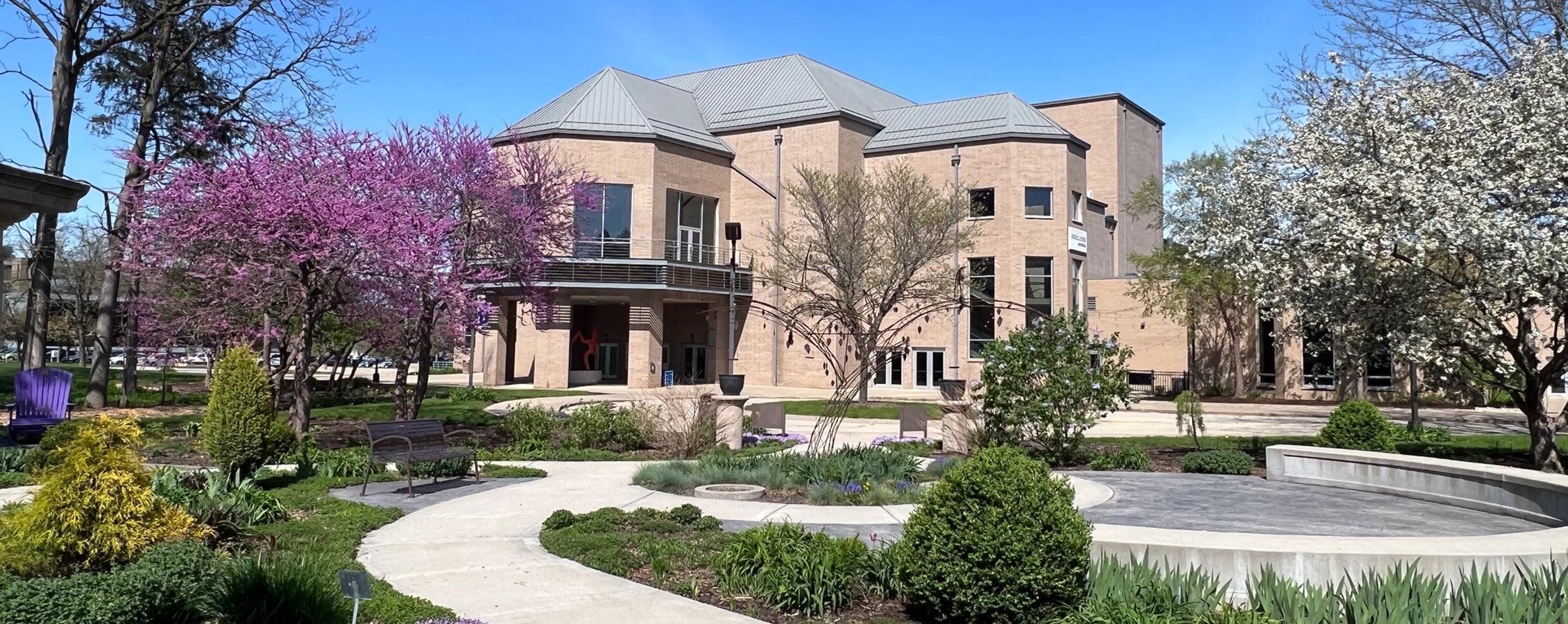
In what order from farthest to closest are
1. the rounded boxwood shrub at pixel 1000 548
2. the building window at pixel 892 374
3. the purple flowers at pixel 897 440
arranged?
the building window at pixel 892 374, the purple flowers at pixel 897 440, the rounded boxwood shrub at pixel 1000 548

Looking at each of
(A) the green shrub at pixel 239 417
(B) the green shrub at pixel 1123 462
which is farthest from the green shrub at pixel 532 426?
(B) the green shrub at pixel 1123 462

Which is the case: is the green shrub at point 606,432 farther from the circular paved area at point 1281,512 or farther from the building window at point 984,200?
the building window at point 984,200

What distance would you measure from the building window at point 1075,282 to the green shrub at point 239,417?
34726 millimetres

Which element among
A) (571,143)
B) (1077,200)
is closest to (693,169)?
(571,143)

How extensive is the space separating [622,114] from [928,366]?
1746cm

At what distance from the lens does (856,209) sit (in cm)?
3148

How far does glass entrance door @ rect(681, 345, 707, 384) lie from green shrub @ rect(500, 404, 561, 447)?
29.1 m

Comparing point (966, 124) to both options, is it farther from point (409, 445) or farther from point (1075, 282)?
point (409, 445)

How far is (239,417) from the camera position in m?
11.2

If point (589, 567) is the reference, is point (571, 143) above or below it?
above

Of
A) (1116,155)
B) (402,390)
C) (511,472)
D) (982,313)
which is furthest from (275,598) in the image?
(1116,155)

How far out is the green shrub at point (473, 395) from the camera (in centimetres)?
3128

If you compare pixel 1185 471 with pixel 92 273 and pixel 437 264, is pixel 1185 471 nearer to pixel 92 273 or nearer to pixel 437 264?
pixel 437 264

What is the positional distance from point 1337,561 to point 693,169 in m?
38.8
